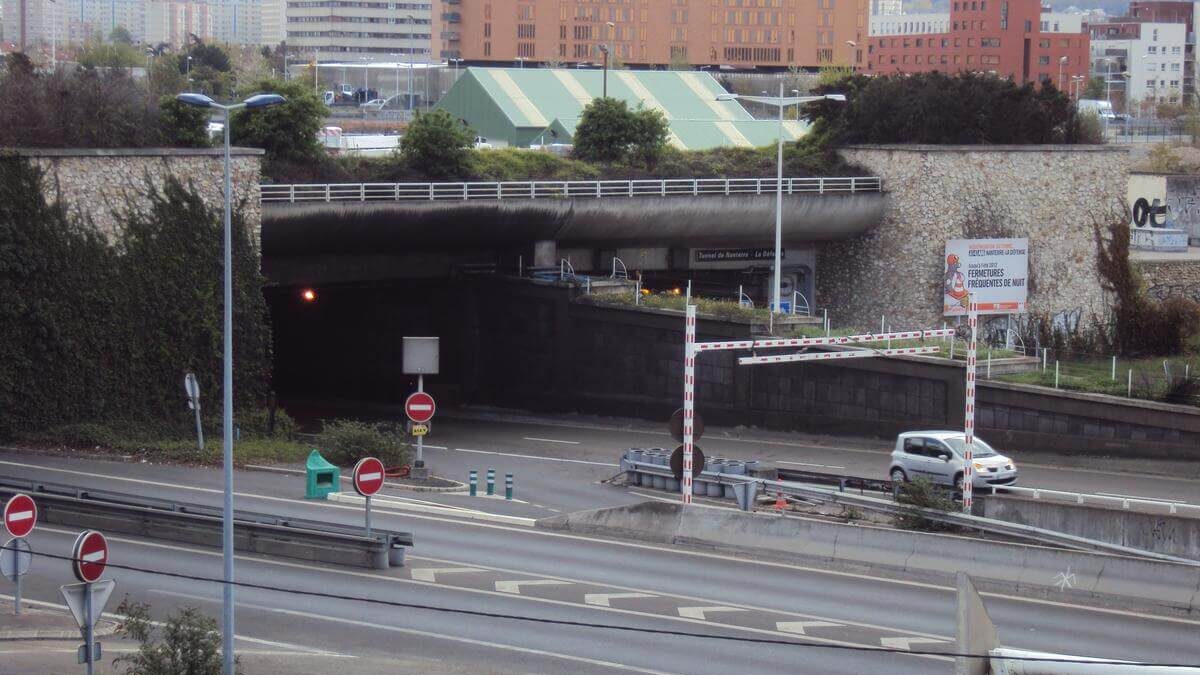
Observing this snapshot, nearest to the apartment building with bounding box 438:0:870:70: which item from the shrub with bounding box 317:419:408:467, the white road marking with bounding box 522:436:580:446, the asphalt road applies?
the white road marking with bounding box 522:436:580:446

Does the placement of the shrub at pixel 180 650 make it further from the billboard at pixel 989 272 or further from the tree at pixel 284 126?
the billboard at pixel 989 272

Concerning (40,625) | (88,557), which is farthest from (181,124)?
(88,557)

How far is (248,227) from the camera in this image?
40875 mm

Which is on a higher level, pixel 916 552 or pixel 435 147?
Result: pixel 435 147

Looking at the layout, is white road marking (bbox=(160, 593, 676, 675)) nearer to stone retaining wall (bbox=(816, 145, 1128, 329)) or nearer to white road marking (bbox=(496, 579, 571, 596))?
white road marking (bbox=(496, 579, 571, 596))

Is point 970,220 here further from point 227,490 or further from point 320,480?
point 227,490

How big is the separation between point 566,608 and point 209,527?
7508 millimetres

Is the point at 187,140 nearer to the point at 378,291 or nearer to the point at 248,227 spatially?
the point at 248,227

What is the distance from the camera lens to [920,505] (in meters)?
26.5

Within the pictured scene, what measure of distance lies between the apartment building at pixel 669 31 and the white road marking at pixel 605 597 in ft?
385

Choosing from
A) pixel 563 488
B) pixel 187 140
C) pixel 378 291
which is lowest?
pixel 563 488

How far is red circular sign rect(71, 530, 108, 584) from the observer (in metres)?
17.5

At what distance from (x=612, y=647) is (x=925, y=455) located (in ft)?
47.1

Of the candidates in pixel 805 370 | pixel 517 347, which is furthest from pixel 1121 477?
pixel 517 347
